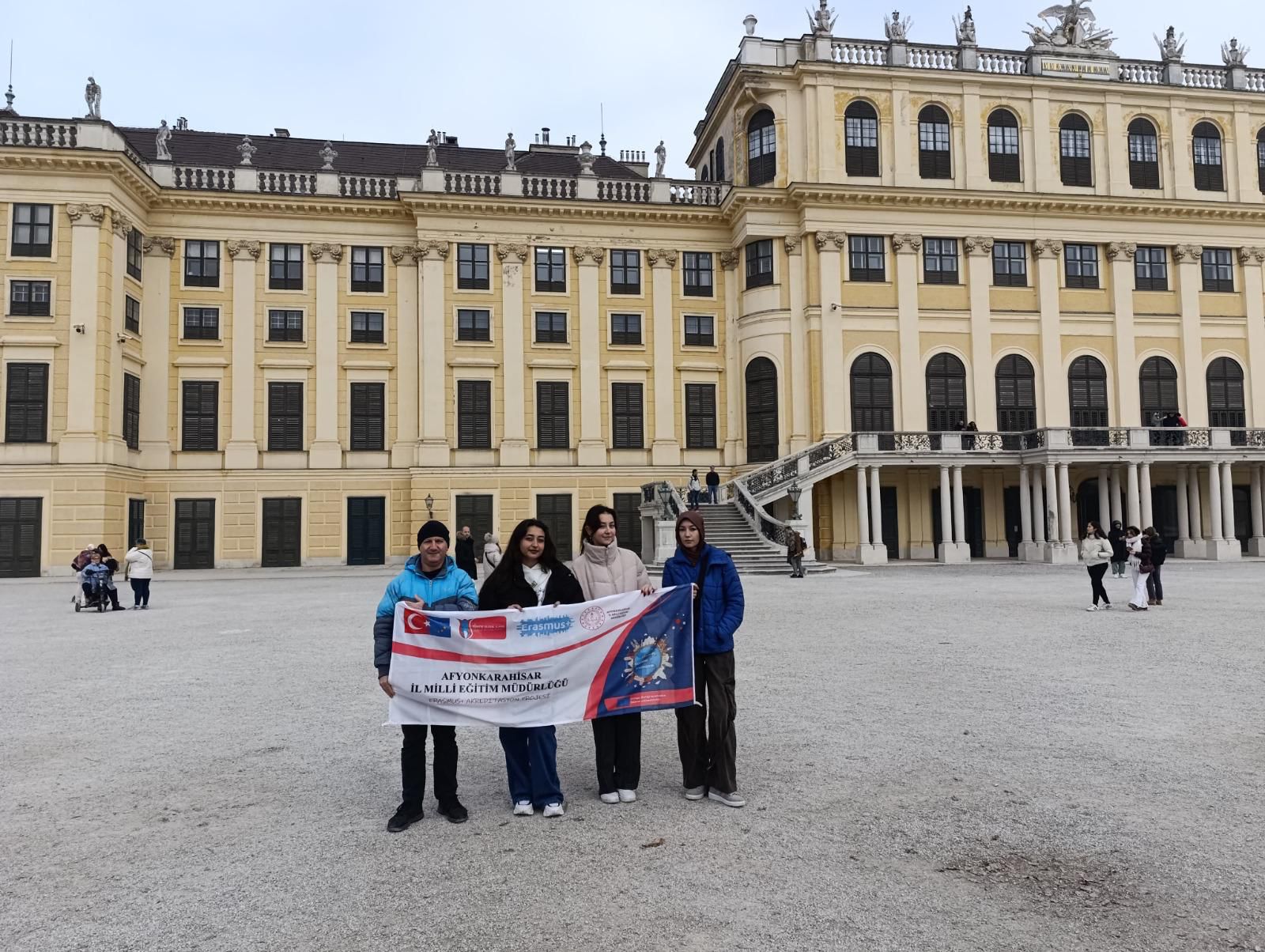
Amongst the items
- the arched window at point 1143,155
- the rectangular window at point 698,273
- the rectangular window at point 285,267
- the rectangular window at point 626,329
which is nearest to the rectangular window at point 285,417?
the rectangular window at point 285,267

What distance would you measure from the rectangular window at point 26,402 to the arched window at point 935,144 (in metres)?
35.0

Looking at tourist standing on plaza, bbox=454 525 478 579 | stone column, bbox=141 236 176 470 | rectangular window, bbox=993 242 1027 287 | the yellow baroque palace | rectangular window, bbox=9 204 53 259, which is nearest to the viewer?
tourist standing on plaza, bbox=454 525 478 579

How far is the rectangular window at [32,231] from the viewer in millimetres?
31203

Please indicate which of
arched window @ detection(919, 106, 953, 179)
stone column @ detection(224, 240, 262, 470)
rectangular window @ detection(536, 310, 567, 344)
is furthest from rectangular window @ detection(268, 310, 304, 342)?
arched window @ detection(919, 106, 953, 179)

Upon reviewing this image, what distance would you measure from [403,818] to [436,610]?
4.25ft

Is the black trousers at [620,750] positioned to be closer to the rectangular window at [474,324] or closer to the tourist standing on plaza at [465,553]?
the tourist standing on plaza at [465,553]

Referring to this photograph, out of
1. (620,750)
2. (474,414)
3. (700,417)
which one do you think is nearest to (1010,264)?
(700,417)

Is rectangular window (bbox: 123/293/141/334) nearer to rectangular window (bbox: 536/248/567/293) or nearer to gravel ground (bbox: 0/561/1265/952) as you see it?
rectangular window (bbox: 536/248/567/293)

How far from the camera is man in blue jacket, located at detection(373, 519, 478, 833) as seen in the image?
5.49m

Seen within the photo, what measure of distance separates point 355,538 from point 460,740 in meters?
29.1

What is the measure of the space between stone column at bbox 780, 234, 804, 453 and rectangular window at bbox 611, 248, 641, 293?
20.6 feet

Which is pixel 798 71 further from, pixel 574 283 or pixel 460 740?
pixel 460 740

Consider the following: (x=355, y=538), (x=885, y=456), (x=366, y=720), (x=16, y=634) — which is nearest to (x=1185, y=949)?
(x=366, y=720)

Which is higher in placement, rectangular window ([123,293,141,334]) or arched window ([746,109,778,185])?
arched window ([746,109,778,185])
